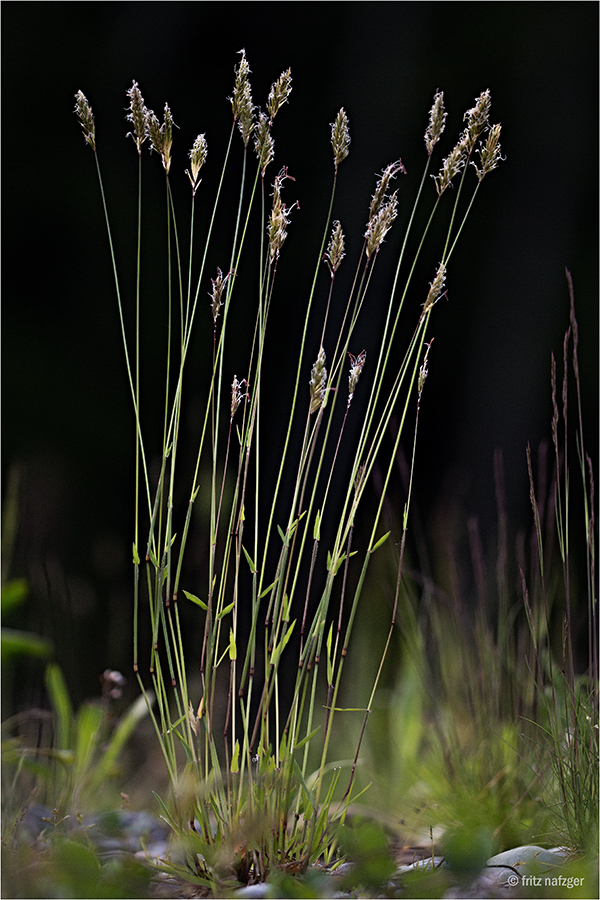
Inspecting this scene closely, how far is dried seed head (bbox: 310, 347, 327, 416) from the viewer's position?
0.94 meters

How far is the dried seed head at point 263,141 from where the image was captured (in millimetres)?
1008

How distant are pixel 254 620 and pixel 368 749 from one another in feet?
3.46

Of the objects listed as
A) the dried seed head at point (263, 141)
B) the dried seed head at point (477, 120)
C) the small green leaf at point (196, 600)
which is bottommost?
the small green leaf at point (196, 600)

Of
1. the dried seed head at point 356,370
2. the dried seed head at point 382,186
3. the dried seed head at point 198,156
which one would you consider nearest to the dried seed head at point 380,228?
the dried seed head at point 382,186

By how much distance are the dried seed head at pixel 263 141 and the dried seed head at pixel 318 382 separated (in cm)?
30

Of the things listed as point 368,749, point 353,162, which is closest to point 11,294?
point 353,162

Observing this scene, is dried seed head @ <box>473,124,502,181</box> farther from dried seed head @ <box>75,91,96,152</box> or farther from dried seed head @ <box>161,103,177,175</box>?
dried seed head @ <box>75,91,96,152</box>

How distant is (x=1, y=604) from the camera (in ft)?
3.97

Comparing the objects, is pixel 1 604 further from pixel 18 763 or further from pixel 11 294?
pixel 11 294

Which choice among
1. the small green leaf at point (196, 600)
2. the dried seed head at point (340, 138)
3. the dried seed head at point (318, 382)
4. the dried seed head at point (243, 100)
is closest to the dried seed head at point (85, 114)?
the dried seed head at point (243, 100)

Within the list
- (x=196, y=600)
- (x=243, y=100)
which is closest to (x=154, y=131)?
(x=243, y=100)

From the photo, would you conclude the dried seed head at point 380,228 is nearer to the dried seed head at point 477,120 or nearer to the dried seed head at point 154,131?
the dried seed head at point 477,120

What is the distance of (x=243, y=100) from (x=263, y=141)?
0.19 feet

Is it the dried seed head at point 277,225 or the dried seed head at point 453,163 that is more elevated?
the dried seed head at point 453,163
